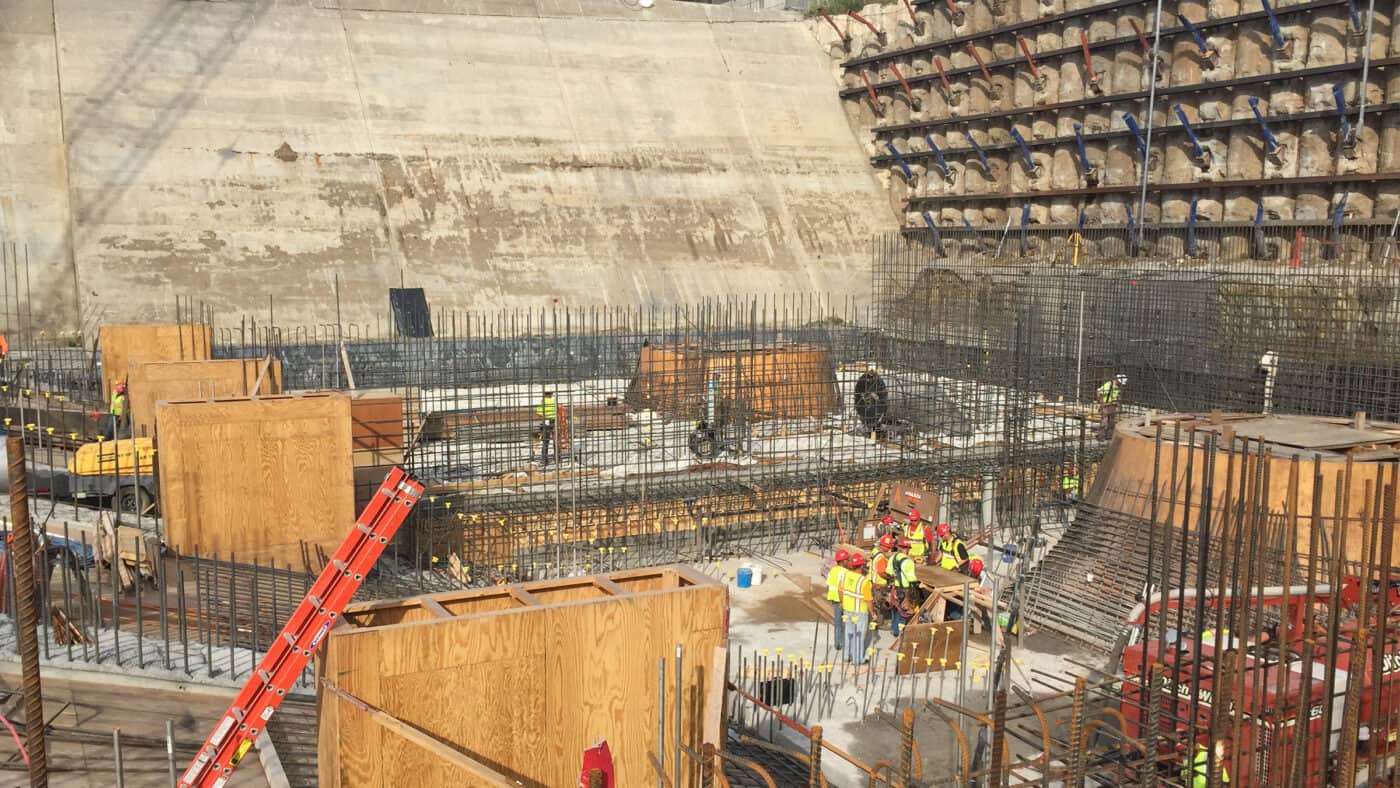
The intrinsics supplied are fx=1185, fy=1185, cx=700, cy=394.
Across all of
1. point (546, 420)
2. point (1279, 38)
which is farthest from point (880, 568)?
point (1279, 38)

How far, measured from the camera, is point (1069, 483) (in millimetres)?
18125

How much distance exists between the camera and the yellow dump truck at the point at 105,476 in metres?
14.3

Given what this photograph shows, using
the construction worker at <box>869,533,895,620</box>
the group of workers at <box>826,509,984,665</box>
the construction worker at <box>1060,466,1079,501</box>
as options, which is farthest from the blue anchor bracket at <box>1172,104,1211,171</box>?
the construction worker at <box>869,533,895,620</box>

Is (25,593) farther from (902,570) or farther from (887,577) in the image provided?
(887,577)

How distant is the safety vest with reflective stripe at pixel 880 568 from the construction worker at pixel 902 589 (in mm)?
51

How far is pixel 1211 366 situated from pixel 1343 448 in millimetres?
9301

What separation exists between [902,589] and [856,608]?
109 centimetres

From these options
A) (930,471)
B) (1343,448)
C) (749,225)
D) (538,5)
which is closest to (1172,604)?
(1343,448)

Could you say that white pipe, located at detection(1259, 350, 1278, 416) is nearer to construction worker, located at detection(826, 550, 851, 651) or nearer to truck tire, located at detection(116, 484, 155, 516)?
construction worker, located at detection(826, 550, 851, 651)

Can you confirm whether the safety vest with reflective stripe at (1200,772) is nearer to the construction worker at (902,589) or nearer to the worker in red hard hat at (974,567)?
the construction worker at (902,589)

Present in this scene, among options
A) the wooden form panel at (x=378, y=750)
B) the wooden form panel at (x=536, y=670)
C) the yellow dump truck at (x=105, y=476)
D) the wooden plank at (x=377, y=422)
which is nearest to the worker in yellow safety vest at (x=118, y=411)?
the yellow dump truck at (x=105, y=476)

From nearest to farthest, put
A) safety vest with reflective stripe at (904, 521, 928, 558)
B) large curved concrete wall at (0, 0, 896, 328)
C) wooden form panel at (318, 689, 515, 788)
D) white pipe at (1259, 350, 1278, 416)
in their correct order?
wooden form panel at (318, 689, 515, 788) < safety vest with reflective stripe at (904, 521, 928, 558) < white pipe at (1259, 350, 1278, 416) < large curved concrete wall at (0, 0, 896, 328)

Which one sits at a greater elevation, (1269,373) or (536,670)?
(1269,373)

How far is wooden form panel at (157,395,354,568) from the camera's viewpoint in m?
11.5
